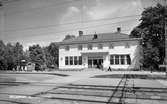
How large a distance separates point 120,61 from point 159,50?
7.83m

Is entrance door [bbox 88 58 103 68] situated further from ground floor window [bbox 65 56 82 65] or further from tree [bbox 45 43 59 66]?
tree [bbox 45 43 59 66]

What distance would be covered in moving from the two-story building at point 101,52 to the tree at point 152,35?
6.88 feet

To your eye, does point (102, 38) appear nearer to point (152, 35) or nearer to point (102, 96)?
point (152, 35)

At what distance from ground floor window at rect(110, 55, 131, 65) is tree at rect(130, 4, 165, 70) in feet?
9.44

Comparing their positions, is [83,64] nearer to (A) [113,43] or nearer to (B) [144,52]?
(A) [113,43]

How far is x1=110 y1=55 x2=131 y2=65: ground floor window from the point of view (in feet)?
102

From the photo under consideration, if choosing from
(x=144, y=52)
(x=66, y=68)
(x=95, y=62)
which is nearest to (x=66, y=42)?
(x=66, y=68)

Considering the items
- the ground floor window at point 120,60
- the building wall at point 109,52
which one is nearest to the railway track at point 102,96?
the ground floor window at point 120,60

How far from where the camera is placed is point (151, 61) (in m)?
29.4

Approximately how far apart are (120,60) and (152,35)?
8551 mm

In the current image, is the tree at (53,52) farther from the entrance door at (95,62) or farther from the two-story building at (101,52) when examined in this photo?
the entrance door at (95,62)

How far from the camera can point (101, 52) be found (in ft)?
106

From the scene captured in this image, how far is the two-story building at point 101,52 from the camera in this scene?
30.9 metres

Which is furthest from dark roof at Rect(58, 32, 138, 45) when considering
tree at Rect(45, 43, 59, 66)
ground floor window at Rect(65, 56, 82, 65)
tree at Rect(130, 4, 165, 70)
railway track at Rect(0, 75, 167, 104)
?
tree at Rect(45, 43, 59, 66)
